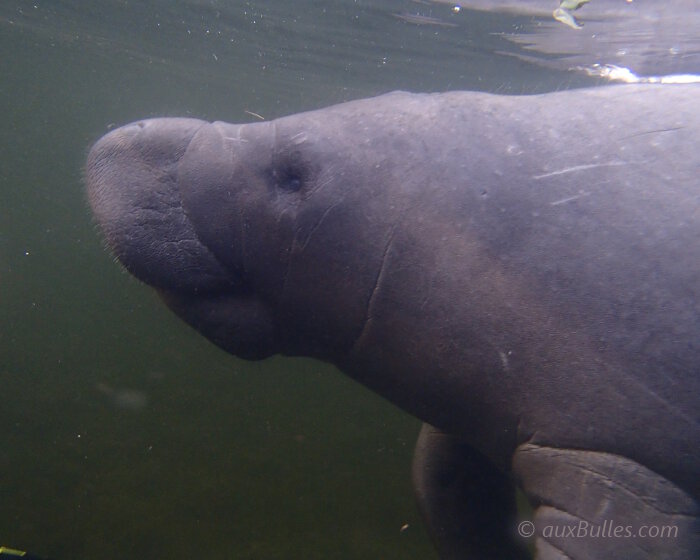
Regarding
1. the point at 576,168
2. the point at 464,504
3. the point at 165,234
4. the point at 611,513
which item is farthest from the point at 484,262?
the point at 464,504

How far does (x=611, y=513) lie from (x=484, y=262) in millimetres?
990

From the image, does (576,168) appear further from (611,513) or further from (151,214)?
(151,214)

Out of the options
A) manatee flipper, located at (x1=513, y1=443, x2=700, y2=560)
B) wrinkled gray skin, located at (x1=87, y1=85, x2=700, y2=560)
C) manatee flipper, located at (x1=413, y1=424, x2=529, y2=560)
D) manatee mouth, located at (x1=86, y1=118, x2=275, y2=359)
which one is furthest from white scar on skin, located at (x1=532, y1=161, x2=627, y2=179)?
manatee flipper, located at (x1=413, y1=424, x2=529, y2=560)

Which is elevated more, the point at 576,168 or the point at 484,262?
the point at 576,168

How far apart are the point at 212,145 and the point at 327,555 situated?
10.6ft

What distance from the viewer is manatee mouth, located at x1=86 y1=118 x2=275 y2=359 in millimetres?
2443

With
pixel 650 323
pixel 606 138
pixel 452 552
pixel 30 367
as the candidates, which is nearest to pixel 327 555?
pixel 452 552

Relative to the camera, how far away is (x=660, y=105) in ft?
8.38

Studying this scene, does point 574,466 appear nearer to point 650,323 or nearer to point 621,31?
point 650,323

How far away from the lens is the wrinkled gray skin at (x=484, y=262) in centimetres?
209

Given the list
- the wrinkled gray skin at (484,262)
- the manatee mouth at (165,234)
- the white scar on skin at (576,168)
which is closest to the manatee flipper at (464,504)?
the wrinkled gray skin at (484,262)

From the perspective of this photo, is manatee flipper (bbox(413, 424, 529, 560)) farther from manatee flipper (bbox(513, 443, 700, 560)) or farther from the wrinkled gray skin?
manatee flipper (bbox(513, 443, 700, 560))

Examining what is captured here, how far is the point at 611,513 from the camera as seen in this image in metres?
2.05

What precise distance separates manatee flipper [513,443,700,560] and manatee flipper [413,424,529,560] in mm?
945
